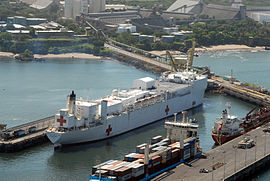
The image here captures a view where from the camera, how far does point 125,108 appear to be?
1446 inches

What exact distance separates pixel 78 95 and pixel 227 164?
19214 mm

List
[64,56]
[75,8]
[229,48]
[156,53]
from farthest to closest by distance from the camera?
[75,8], [229,48], [156,53], [64,56]

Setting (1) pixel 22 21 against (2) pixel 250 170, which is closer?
(2) pixel 250 170

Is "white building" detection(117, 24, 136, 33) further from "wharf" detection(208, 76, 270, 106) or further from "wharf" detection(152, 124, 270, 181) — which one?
"wharf" detection(152, 124, 270, 181)

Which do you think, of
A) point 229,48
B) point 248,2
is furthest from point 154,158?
point 248,2

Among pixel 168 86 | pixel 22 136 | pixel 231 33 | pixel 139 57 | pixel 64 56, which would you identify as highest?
pixel 231 33

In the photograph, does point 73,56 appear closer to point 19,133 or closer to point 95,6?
point 95,6

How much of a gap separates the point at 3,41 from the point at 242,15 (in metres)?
47.9

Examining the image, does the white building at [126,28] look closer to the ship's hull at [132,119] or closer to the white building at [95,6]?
the white building at [95,6]

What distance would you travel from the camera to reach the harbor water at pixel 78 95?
30375mm

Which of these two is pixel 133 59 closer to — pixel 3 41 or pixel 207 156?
pixel 3 41

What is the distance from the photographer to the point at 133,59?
2621 inches

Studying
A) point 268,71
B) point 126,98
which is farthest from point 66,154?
point 268,71

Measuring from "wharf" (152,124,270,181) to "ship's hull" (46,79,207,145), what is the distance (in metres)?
6.53
